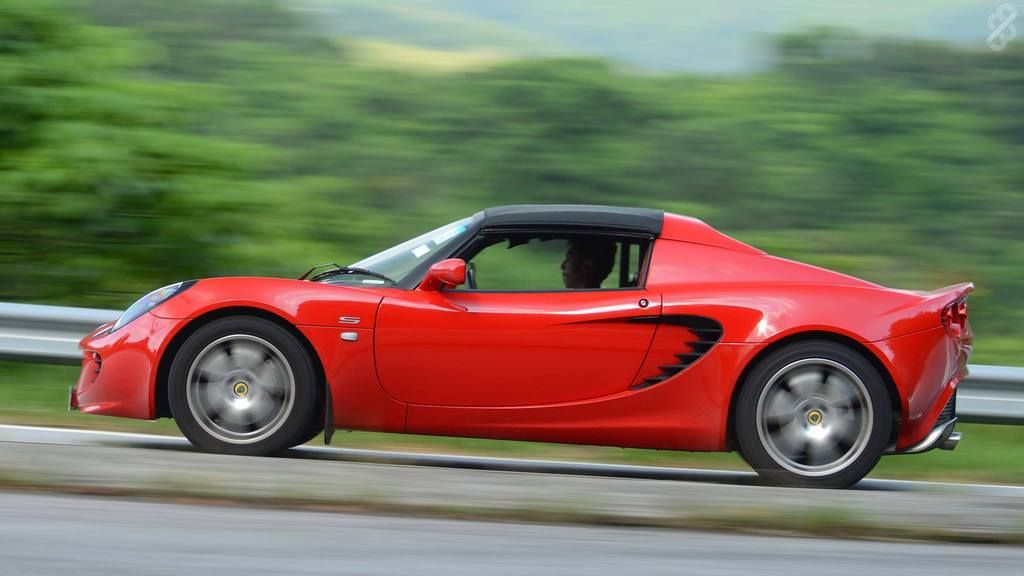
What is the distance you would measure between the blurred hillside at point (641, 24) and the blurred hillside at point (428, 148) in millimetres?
479

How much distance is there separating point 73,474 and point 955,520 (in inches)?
116

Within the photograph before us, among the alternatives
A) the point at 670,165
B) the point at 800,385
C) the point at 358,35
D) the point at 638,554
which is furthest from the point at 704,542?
the point at 358,35

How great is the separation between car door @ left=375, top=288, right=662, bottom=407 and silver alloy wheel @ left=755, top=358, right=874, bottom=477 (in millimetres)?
615

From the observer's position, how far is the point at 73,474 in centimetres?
451

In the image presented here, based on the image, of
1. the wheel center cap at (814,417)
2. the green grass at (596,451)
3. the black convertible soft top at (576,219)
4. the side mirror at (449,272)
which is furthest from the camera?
the green grass at (596,451)

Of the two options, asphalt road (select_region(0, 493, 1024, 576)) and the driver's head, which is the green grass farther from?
asphalt road (select_region(0, 493, 1024, 576))

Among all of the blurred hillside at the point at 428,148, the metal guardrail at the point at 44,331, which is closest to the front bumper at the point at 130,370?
the metal guardrail at the point at 44,331

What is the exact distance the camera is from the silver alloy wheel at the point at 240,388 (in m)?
5.80

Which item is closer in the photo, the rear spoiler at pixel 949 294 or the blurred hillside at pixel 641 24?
the rear spoiler at pixel 949 294

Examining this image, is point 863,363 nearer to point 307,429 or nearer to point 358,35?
point 307,429

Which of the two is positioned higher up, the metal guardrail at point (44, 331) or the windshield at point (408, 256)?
the windshield at point (408, 256)

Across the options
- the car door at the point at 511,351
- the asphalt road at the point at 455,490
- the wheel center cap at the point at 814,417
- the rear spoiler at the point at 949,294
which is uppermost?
the rear spoiler at the point at 949,294

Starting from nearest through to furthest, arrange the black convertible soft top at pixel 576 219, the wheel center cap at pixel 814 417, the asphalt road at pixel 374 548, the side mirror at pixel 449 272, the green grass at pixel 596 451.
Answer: the asphalt road at pixel 374 548, the side mirror at pixel 449 272, the wheel center cap at pixel 814 417, the black convertible soft top at pixel 576 219, the green grass at pixel 596 451

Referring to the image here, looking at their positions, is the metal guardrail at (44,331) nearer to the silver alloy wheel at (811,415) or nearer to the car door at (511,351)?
the car door at (511,351)
